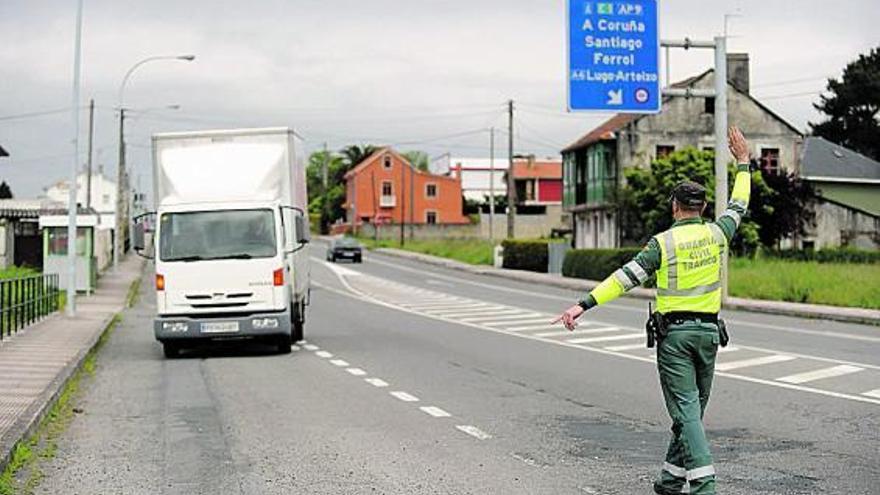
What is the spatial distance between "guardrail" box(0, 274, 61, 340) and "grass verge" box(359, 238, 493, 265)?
42.9 m

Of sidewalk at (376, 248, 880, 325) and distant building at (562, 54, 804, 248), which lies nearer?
sidewalk at (376, 248, 880, 325)

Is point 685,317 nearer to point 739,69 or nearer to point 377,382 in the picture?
point 377,382

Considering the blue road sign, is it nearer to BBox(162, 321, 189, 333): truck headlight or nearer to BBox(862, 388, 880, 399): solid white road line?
BBox(162, 321, 189, 333): truck headlight

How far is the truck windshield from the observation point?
63.8ft

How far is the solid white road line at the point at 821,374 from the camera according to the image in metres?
15.4

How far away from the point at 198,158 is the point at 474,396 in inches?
323

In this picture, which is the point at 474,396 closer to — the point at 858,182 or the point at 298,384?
the point at 298,384

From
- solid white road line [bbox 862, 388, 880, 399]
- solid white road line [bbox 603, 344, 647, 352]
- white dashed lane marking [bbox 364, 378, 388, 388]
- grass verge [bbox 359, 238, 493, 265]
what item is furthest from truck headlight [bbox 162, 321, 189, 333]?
grass verge [bbox 359, 238, 493, 265]

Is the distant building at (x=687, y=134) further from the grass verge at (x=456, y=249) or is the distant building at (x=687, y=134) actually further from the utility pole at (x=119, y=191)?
the utility pole at (x=119, y=191)

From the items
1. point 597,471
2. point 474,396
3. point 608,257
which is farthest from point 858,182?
point 597,471

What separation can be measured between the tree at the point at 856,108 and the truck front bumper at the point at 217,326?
232 ft

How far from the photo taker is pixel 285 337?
781 inches

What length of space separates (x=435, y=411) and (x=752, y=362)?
21.9 feet

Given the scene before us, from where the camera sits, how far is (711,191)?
1980 inches
